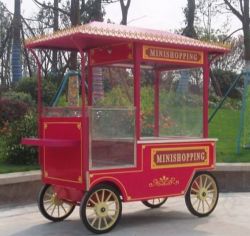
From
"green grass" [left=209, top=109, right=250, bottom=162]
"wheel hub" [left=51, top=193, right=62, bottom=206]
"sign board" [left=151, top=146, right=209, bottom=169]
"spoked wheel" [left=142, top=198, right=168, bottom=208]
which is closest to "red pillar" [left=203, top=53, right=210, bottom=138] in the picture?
"sign board" [left=151, top=146, right=209, bottom=169]

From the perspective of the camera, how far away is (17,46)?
20750 mm

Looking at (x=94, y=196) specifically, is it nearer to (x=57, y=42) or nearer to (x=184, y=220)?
(x=184, y=220)

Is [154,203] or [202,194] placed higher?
[202,194]

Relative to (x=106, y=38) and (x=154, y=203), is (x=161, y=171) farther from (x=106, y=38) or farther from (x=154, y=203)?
(x=106, y=38)

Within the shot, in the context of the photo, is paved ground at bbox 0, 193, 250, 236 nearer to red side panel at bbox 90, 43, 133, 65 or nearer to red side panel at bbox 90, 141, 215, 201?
red side panel at bbox 90, 141, 215, 201

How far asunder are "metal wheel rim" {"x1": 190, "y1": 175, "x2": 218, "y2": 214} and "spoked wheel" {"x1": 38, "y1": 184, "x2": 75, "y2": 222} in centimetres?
166

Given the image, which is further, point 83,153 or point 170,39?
point 170,39

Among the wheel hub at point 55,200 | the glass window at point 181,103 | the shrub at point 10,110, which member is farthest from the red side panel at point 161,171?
the shrub at point 10,110

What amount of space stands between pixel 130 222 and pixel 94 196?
37.3 inches

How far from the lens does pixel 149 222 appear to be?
23.4 feet

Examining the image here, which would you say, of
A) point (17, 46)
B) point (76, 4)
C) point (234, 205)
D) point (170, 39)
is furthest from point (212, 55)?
point (17, 46)

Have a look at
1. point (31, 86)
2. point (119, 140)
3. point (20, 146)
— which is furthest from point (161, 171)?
point (31, 86)

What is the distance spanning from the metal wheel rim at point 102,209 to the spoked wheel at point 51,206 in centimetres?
61

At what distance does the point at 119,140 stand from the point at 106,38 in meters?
1.35
